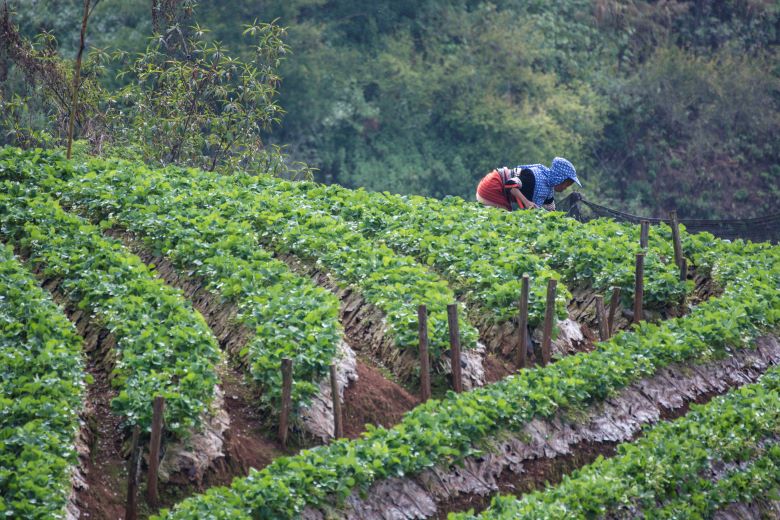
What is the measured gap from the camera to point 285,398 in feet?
33.8

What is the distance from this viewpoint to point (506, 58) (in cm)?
3425

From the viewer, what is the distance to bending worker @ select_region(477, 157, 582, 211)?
1595 cm

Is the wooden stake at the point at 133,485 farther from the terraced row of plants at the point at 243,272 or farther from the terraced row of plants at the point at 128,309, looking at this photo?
the terraced row of plants at the point at 243,272

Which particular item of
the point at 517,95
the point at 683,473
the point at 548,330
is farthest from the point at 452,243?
the point at 517,95

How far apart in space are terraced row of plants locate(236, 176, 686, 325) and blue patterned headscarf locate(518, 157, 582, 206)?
39 cm

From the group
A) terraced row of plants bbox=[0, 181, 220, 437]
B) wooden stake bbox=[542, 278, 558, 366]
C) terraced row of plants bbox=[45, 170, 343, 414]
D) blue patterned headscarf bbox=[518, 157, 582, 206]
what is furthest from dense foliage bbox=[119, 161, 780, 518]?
blue patterned headscarf bbox=[518, 157, 582, 206]

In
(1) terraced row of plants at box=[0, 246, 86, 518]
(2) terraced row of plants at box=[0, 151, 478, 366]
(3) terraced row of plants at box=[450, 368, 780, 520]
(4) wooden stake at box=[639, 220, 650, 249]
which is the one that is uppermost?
(1) terraced row of plants at box=[0, 246, 86, 518]

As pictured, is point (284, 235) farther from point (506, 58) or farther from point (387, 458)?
point (506, 58)

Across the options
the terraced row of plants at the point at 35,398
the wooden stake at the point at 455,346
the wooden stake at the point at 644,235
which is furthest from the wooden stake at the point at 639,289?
the terraced row of plants at the point at 35,398

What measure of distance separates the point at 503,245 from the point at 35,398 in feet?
21.9

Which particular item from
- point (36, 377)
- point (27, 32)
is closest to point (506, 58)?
point (27, 32)

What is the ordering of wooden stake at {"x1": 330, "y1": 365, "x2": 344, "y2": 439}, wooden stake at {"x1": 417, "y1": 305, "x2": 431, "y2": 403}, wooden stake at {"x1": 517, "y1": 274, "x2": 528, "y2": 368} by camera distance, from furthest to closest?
wooden stake at {"x1": 517, "y1": 274, "x2": 528, "y2": 368} → wooden stake at {"x1": 417, "y1": 305, "x2": 431, "y2": 403} → wooden stake at {"x1": 330, "y1": 365, "x2": 344, "y2": 439}

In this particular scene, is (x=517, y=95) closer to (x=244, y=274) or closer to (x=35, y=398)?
(x=244, y=274)

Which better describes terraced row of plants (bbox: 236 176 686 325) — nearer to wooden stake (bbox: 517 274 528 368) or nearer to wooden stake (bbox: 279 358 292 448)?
wooden stake (bbox: 517 274 528 368)
